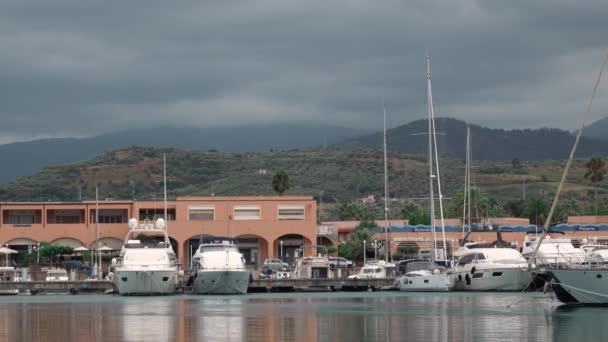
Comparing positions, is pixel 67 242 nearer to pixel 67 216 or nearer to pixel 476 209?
pixel 67 216

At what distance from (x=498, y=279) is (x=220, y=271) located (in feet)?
61.3

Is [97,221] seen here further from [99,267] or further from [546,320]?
[546,320]

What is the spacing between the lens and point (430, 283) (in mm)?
80812

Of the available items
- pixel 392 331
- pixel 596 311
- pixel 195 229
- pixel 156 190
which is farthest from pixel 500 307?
pixel 156 190

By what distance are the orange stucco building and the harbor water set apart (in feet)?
113

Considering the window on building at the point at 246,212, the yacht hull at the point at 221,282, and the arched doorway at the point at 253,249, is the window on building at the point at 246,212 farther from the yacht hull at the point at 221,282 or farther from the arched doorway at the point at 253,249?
the yacht hull at the point at 221,282

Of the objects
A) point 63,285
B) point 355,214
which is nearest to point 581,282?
point 63,285

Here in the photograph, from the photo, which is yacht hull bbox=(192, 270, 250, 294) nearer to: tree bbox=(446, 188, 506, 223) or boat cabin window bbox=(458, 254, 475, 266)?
boat cabin window bbox=(458, 254, 475, 266)

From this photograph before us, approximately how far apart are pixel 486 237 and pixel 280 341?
73.6m

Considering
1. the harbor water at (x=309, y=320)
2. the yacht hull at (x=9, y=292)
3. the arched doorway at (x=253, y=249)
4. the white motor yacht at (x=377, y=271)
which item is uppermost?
the arched doorway at (x=253, y=249)

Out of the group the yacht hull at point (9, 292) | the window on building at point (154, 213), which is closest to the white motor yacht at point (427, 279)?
the yacht hull at point (9, 292)

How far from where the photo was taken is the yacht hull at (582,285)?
54.0 meters

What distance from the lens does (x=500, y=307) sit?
58344 millimetres

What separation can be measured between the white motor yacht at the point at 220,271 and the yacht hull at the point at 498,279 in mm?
15569
